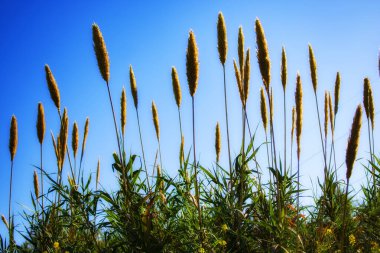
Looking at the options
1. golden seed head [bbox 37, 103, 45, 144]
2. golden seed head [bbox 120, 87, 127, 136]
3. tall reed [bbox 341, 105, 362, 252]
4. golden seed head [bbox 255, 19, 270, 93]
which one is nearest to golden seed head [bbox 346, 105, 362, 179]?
tall reed [bbox 341, 105, 362, 252]

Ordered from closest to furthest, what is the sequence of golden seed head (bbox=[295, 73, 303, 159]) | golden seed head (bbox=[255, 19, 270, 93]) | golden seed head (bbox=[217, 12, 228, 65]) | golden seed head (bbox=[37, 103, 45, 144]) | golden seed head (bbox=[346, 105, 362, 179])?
1. golden seed head (bbox=[346, 105, 362, 179])
2. golden seed head (bbox=[255, 19, 270, 93])
3. golden seed head (bbox=[217, 12, 228, 65])
4. golden seed head (bbox=[295, 73, 303, 159])
5. golden seed head (bbox=[37, 103, 45, 144])

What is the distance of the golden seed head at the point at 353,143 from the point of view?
7.36 feet

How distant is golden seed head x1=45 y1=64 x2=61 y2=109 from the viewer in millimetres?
3580

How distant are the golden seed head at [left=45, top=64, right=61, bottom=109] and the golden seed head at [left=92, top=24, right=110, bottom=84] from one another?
0.74m

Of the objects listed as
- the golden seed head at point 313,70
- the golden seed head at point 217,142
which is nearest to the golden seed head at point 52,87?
the golden seed head at point 217,142

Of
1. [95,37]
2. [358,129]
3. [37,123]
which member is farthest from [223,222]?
[37,123]

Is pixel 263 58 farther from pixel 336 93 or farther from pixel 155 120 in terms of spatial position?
pixel 155 120

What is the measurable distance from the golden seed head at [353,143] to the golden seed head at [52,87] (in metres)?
2.44

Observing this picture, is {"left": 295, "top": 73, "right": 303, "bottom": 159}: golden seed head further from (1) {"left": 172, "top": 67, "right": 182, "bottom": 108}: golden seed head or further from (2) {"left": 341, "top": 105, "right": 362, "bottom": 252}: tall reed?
(2) {"left": 341, "top": 105, "right": 362, "bottom": 252}: tall reed

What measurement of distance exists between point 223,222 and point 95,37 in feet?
5.91

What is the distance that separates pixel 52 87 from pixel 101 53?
808 millimetres

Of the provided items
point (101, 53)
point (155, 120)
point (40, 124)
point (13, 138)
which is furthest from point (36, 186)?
point (101, 53)

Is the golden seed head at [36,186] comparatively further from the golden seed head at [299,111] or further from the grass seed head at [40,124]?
the golden seed head at [299,111]

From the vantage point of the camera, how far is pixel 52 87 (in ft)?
11.9
